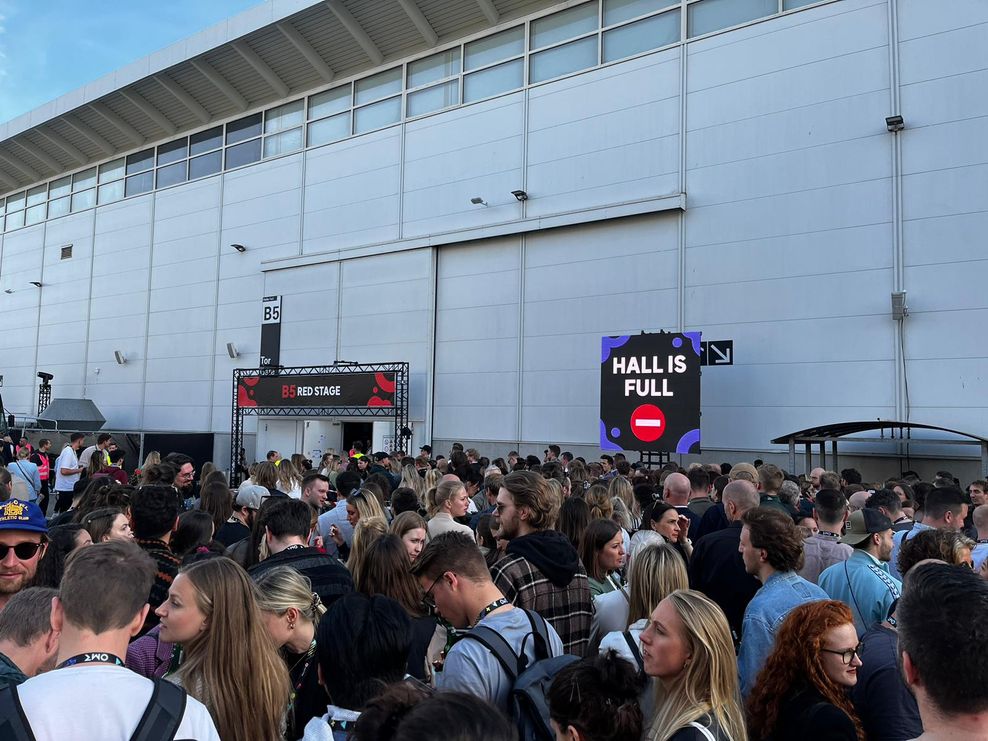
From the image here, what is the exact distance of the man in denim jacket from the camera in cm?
315

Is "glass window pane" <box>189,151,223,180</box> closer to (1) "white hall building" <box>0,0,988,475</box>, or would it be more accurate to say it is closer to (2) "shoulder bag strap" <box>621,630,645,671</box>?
(1) "white hall building" <box>0,0,988,475</box>

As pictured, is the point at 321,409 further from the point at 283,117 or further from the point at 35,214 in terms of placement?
the point at 35,214

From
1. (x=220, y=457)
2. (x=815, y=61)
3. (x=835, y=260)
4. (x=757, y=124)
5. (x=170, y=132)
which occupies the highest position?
(x=170, y=132)

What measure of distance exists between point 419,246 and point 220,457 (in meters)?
10.1

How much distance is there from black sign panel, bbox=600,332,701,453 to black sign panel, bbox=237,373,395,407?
6638 mm

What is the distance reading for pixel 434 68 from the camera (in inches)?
790

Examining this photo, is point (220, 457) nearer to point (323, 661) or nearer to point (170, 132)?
point (170, 132)

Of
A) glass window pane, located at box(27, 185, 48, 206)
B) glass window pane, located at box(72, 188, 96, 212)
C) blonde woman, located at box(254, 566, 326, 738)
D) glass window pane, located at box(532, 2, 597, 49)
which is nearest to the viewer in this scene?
blonde woman, located at box(254, 566, 326, 738)

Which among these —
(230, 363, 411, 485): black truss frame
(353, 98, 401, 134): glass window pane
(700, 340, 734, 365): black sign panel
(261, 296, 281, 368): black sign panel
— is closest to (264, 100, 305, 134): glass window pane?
(353, 98, 401, 134): glass window pane

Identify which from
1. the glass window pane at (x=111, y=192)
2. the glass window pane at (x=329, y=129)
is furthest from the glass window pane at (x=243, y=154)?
the glass window pane at (x=111, y=192)

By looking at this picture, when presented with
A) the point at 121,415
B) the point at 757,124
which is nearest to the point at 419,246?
the point at 757,124

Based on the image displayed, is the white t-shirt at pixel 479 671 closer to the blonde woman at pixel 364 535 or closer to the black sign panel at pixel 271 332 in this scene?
the blonde woman at pixel 364 535

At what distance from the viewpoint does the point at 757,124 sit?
598 inches

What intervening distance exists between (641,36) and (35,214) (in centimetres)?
2774
